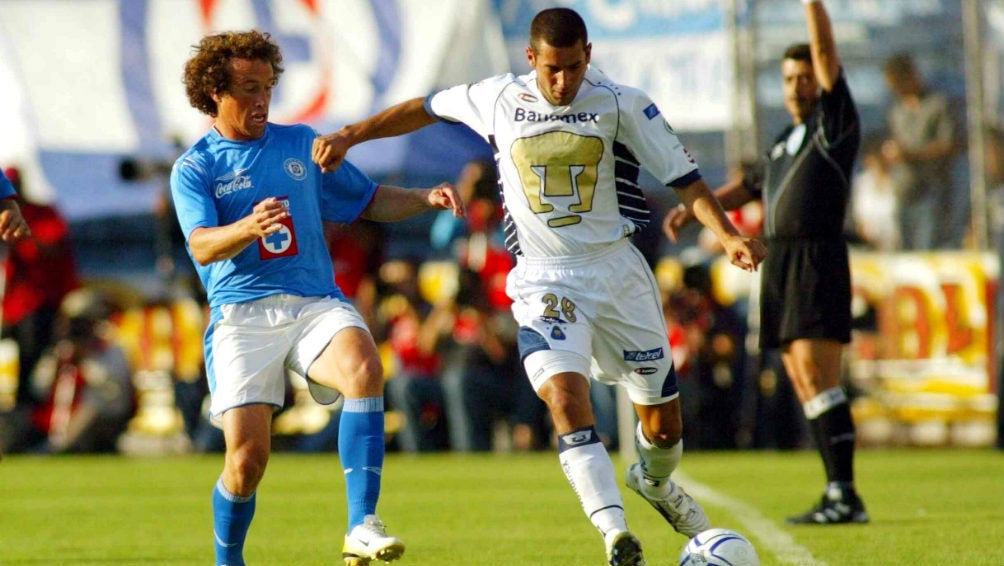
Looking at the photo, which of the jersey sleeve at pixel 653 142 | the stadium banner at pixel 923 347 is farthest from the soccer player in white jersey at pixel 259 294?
the stadium banner at pixel 923 347

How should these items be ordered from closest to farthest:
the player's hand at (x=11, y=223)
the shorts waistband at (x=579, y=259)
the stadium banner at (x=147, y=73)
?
the shorts waistband at (x=579, y=259) < the player's hand at (x=11, y=223) < the stadium banner at (x=147, y=73)

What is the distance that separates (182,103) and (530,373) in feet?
39.3

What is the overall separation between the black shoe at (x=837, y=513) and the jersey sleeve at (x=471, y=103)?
315cm

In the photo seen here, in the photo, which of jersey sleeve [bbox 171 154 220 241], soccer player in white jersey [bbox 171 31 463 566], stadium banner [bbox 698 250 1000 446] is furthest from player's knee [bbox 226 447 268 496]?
stadium banner [bbox 698 250 1000 446]

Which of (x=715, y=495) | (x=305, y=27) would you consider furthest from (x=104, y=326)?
(x=715, y=495)

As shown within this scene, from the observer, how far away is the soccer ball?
6371 millimetres

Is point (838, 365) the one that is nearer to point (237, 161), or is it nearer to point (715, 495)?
point (715, 495)

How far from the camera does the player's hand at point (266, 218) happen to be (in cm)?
621

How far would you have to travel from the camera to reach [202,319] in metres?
16.5

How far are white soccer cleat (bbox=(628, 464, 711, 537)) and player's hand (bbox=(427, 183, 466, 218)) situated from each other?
1.55 m

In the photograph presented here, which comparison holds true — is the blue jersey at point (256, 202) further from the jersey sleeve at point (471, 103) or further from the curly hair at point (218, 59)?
the jersey sleeve at point (471, 103)

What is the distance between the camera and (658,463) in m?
7.58

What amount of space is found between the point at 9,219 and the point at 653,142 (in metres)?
2.83

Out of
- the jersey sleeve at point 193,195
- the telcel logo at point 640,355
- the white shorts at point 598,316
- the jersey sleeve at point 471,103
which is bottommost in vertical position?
the telcel logo at point 640,355
